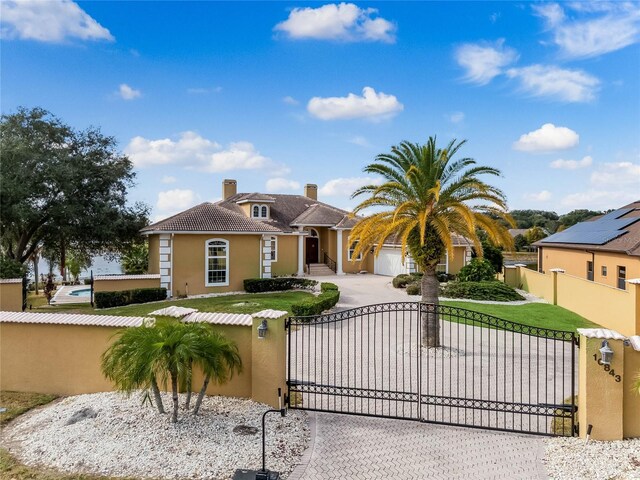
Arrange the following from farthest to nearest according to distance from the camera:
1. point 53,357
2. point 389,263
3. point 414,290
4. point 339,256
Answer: point 339,256 < point 389,263 < point 414,290 < point 53,357

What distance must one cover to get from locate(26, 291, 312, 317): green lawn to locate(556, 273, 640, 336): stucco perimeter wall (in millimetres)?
12484

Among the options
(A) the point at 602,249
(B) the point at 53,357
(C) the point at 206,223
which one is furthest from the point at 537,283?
(B) the point at 53,357

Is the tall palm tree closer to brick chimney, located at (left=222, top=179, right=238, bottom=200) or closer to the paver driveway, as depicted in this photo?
the paver driveway

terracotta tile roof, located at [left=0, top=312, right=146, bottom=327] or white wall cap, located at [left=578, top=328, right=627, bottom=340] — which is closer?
white wall cap, located at [left=578, top=328, right=627, bottom=340]

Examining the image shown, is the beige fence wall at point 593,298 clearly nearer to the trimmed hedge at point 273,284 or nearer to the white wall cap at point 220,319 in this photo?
the trimmed hedge at point 273,284

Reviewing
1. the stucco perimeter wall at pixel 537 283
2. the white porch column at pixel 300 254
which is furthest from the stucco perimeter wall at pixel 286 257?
the stucco perimeter wall at pixel 537 283

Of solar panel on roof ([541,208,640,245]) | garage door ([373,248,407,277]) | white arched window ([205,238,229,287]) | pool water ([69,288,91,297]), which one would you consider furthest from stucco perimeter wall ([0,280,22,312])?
solar panel on roof ([541,208,640,245])

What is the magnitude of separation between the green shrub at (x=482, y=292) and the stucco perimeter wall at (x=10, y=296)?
65.5 ft

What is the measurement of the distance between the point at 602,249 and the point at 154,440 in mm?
22538

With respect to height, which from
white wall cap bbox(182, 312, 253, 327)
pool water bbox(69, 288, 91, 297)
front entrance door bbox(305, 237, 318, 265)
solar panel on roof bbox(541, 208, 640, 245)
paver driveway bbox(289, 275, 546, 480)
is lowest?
paver driveway bbox(289, 275, 546, 480)

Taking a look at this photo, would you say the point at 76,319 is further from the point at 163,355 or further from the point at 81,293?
the point at 81,293

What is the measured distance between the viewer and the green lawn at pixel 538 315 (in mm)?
15780

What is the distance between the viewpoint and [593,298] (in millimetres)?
17062

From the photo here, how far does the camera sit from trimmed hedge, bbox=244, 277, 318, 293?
23.3 meters
